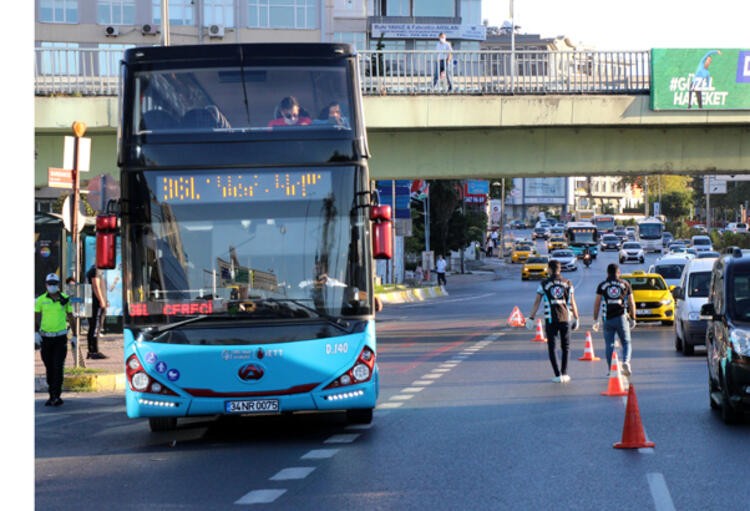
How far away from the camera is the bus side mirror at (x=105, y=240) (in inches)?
516

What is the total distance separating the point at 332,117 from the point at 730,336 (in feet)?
15.3

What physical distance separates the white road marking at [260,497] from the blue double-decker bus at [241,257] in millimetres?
3174

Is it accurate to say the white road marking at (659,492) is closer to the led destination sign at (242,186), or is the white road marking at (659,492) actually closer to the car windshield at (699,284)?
→ the led destination sign at (242,186)

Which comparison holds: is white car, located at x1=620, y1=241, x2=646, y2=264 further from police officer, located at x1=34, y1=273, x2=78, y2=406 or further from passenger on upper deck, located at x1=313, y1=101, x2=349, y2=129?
passenger on upper deck, located at x1=313, y1=101, x2=349, y2=129

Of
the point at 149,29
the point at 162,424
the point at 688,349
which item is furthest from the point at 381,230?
the point at 149,29

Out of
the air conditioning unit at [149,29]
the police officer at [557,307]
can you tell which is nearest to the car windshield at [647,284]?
the police officer at [557,307]

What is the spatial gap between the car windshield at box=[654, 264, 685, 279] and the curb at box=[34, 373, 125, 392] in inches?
1112

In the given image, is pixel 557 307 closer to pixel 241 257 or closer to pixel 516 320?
pixel 241 257

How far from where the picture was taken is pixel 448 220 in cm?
8956

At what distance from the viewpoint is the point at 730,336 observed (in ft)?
48.0
